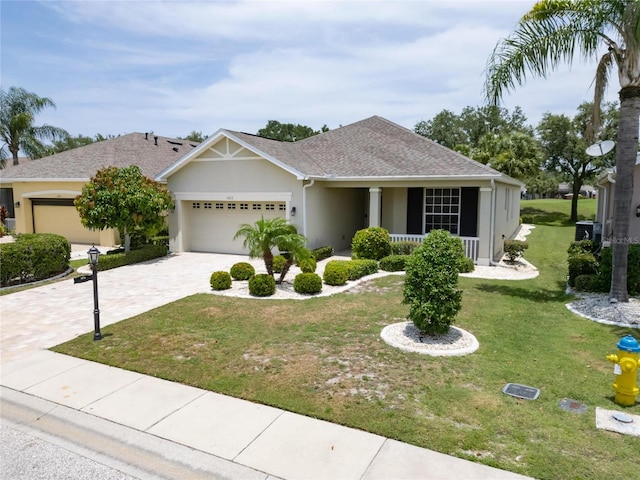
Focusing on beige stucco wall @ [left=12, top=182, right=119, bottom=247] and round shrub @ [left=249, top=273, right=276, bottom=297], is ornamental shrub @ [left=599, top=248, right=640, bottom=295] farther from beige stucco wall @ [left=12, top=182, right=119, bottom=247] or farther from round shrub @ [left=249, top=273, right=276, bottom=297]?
beige stucco wall @ [left=12, top=182, right=119, bottom=247]

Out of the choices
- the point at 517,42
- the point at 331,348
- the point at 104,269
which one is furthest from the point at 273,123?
the point at 331,348

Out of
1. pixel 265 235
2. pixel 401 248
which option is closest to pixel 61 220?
pixel 265 235

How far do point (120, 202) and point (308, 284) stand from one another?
832cm

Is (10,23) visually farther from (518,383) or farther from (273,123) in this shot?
(273,123)

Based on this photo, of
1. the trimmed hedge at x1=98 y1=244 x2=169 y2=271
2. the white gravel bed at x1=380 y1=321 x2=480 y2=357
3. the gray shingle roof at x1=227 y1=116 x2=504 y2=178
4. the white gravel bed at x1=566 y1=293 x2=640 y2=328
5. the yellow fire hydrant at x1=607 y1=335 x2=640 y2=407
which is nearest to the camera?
the yellow fire hydrant at x1=607 y1=335 x2=640 y2=407

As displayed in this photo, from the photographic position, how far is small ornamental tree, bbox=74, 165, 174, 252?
49.5 feet

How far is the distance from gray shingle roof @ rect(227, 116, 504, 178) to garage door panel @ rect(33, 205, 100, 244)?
9.69m

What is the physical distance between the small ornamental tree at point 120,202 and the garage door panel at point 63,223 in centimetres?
564

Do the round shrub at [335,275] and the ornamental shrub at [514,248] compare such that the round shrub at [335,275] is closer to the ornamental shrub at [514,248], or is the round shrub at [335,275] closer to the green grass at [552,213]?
the ornamental shrub at [514,248]

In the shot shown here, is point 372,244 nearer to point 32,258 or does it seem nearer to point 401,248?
point 401,248

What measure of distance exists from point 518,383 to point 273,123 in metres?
50.0

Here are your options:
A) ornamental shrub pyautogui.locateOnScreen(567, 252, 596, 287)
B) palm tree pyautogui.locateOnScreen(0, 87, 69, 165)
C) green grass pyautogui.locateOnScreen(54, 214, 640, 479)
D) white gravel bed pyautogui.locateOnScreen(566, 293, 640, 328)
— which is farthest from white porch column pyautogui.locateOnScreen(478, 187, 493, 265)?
palm tree pyautogui.locateOnScreen(0, 87, 69, 165)

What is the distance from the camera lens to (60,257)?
1384 cm

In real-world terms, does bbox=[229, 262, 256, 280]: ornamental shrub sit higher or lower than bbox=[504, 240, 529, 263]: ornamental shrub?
lower
